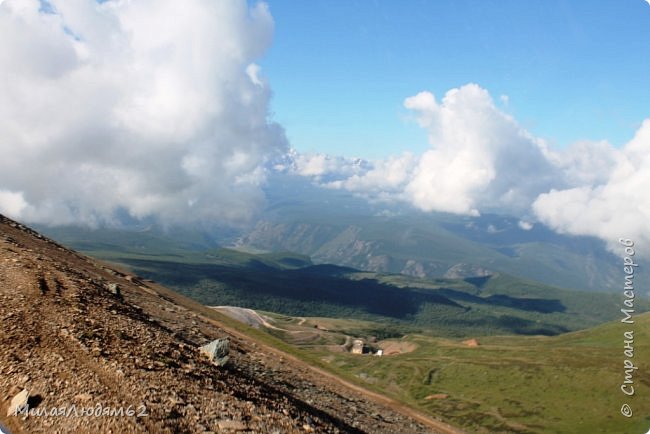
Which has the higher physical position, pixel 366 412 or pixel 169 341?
pixel 169 341

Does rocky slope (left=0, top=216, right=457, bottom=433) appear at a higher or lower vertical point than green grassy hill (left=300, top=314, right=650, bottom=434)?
higher

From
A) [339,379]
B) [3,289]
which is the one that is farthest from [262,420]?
[339,379]

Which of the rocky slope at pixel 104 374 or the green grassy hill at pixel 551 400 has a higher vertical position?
the rocky slope at pixel 104 374

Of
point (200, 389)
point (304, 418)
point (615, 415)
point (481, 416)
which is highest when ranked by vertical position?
point (200, 389)

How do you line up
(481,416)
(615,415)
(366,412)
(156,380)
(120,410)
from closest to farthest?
1. (120,410)
2. (156,380)
3. (366,412)
4. (615,415)
5. (481,416)

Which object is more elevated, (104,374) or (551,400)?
(104,374)

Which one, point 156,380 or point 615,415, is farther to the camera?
point 615,415

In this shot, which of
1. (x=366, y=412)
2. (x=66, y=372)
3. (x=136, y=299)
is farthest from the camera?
(x=136, y=299)

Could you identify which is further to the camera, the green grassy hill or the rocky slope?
the green grassy hill

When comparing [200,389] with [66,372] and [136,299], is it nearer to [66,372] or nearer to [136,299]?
[66,372]

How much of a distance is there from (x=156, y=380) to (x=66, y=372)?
4.05 meters

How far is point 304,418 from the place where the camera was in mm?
25969

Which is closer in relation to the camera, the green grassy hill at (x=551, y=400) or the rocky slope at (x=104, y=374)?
the rocky slope at (x=104, y=374)

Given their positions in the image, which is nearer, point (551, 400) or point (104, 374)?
point (104, 374)
